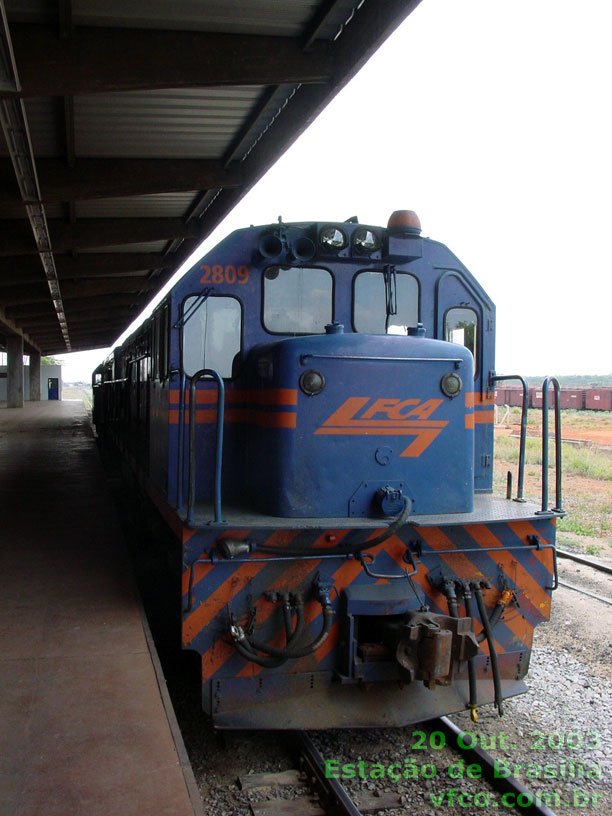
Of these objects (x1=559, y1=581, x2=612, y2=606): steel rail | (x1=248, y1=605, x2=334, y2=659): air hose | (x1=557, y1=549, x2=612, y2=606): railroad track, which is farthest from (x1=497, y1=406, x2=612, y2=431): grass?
(x1=248, y1=605, x2=334, y2=659): air hose

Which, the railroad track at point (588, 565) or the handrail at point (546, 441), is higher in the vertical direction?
the handrail at point (546, 441)

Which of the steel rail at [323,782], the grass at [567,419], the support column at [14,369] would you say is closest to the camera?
the steel rail at [323,782]

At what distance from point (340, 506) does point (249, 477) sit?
737mm

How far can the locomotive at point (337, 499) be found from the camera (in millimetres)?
3875

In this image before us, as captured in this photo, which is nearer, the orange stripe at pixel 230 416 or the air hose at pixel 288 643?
the air hose at pixel 288 643

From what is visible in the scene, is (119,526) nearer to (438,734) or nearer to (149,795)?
(438,734)

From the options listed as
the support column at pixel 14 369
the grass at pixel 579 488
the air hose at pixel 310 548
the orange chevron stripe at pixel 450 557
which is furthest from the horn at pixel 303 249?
the support column at pixel 14 369

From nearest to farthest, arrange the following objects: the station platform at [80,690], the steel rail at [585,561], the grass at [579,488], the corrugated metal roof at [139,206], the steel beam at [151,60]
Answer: the station platform at [80,690]
the steel beam at [151,60]
the steel rail at [585,561]
the grass at [579,488]
the corrugated metal roof at [139,206]

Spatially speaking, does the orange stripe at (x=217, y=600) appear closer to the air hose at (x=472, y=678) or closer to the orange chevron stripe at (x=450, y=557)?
the orange chevron stripe at (x=450, y=557)

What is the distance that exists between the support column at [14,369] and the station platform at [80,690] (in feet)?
103

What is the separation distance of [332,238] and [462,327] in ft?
4.17

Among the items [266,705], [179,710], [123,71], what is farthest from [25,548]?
[123,71]

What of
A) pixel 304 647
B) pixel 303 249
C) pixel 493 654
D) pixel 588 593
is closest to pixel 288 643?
pixel 304 647

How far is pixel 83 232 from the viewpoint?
12.9 metres
